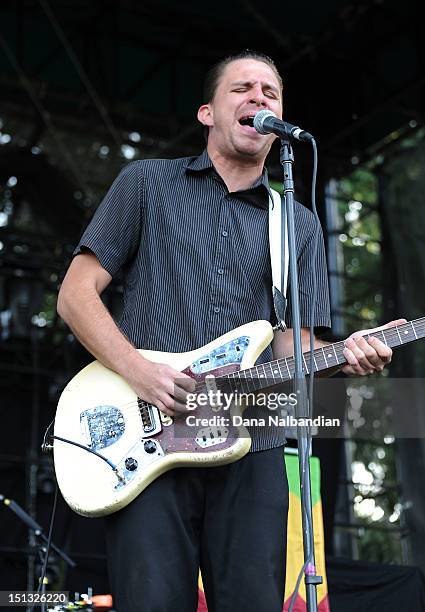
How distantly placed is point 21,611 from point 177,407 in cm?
272

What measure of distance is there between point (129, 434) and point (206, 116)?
1.25 m

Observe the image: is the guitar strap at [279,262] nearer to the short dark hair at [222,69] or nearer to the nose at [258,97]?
the nose at [258,97]

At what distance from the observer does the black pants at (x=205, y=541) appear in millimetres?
2721

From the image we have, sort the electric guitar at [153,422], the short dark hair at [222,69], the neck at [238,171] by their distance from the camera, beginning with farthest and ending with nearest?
the short dark hair at [222,69], the neck at [238,171], the electric guitar at [153,422]

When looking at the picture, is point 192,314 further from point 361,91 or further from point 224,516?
point 361,91

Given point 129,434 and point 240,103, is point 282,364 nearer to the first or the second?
point 129,434

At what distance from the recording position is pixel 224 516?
111 inches

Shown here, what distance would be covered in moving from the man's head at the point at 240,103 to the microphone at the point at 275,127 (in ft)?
0.51

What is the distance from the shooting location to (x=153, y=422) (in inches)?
115

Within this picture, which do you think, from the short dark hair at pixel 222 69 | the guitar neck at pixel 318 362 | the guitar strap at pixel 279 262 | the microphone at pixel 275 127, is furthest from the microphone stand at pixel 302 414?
the short dark hair at pixel 222 69

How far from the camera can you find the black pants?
2.72 metres

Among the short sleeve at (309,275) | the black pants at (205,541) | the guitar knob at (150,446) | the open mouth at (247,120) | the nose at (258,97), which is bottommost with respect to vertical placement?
the black pants at (205,541)

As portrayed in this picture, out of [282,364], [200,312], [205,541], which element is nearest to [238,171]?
[200,312]

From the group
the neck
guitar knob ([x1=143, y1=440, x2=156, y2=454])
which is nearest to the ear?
the neck
